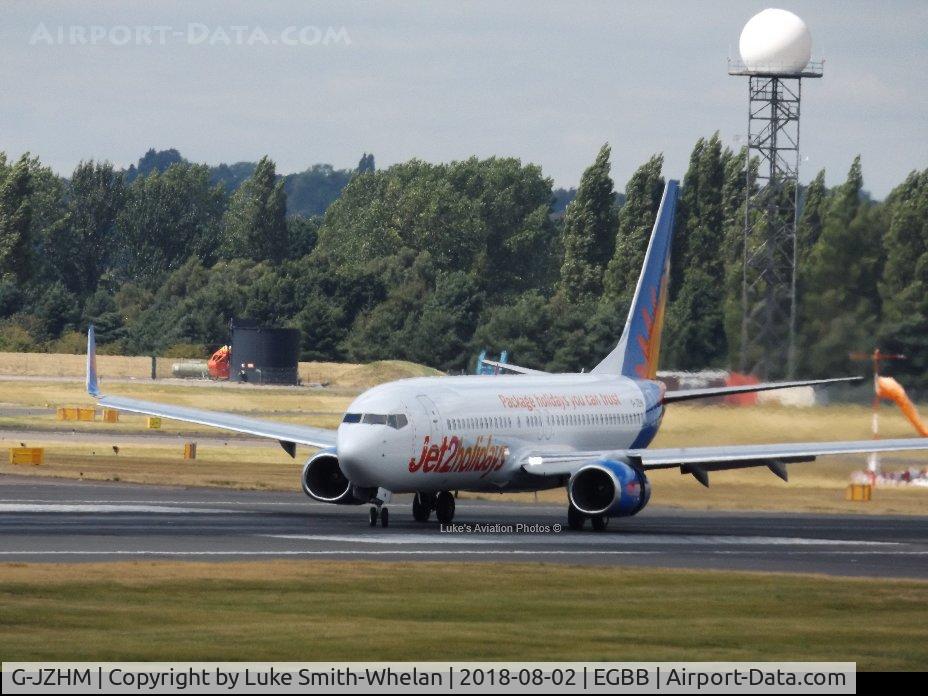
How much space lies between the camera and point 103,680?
22.5 metres

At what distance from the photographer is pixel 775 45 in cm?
10975

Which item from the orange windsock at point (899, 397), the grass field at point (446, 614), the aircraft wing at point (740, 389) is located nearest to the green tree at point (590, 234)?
the orange windsock at point (899, 397)

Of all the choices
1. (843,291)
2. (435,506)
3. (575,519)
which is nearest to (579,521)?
(575,519)

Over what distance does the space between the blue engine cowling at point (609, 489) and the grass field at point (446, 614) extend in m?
11.6

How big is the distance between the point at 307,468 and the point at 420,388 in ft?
13.3

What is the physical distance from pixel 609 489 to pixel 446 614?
22.1 m

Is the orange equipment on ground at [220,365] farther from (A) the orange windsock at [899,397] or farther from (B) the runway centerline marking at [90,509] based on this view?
(B) the runway centerline marking at [90,509]

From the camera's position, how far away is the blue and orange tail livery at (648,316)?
66.1 metres

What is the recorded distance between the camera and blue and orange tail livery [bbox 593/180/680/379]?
66062 mm

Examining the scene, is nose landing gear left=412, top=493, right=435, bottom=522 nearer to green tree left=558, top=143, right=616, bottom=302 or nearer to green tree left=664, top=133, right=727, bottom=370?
green tree left=664, top=133, right=727, bottom=370

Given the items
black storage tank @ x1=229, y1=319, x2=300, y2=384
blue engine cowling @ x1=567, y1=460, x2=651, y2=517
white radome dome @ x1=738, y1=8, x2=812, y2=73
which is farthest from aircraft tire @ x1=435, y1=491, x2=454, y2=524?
black storage tank @ x1=229, y1=319, x2=300, y2=384

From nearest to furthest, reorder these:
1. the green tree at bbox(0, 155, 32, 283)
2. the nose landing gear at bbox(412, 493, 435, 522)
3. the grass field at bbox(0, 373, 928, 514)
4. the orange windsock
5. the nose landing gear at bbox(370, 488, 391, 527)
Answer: the nose landing gear at bbox(370, 488, 391, 527) → the nose landing gear at bbox(412, 493, 435, 522) → the grass field at bbox(0, 373, 928, 514) → the orange windsock → the green tree at bbox(0, 155, 32, 283)

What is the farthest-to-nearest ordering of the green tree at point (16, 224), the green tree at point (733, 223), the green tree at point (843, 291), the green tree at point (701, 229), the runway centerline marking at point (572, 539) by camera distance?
the green tree at point (16, 224)
the green tree at point (701, 229)
the green tree at point (733, 223)
the green tree at point (843, 291)
the runway centerline marking at point (572, 539)

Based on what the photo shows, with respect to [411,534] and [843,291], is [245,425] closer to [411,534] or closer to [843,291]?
[411,534]
